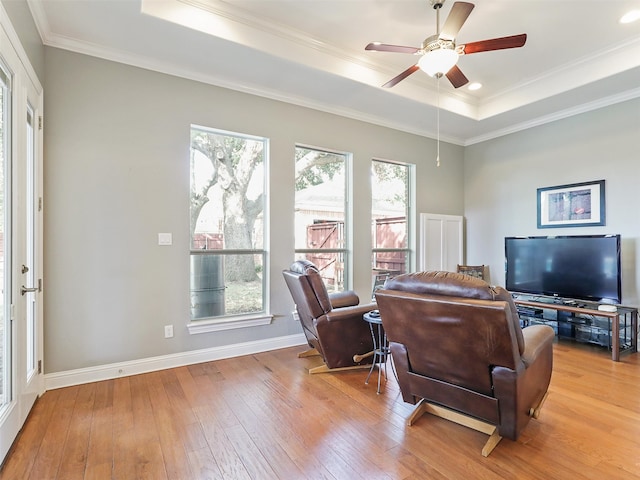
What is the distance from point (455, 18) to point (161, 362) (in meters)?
3.76

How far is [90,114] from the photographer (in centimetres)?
302

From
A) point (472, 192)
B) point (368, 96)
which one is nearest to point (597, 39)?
point (368, 96)

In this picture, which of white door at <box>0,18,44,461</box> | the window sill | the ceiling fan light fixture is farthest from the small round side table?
white door at <box>0,18,44,461</box>

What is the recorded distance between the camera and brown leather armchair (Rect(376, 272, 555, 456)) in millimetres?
1761

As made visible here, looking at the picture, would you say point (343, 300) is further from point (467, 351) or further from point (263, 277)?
point (467, 351)

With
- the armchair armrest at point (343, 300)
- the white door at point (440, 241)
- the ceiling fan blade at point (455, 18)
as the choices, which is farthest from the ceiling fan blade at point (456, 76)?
the white door at point (440, 241)

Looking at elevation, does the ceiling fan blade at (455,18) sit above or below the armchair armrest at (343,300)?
above

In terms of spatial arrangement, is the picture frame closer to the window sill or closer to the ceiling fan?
the ceiling fan

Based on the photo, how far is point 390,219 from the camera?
5055mm

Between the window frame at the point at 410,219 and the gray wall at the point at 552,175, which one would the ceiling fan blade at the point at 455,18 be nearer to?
the window frame at the point at 410,219

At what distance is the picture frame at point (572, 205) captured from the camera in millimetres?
4254

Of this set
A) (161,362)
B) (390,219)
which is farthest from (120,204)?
(390,219)

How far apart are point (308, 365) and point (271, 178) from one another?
2068mm

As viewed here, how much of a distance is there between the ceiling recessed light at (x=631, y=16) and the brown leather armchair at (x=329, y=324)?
3.39m
